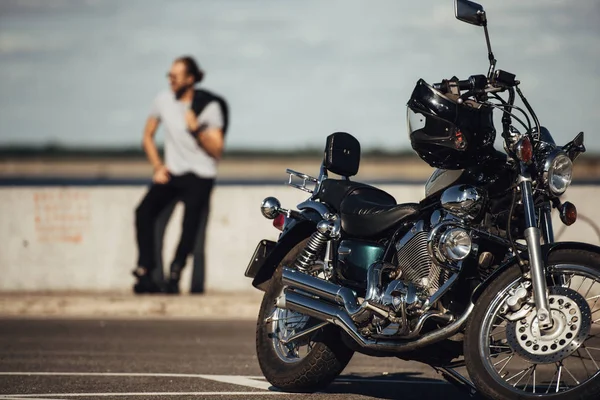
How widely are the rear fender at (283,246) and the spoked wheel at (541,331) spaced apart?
5.67ft

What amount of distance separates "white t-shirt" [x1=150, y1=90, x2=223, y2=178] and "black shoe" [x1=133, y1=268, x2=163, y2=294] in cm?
103

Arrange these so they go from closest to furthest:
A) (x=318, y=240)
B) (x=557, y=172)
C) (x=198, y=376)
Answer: (x=557, y=172), (x=318, y=240), (x=198, y=376)

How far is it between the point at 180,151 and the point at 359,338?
239 inches

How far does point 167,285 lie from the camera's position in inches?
471

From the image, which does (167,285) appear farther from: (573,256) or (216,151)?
(573,256)

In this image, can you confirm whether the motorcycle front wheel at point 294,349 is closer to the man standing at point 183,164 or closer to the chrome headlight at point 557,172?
the chrome headlight at point 557,172

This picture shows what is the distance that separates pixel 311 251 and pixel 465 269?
1.30 meters

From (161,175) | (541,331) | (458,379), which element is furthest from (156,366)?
(161,175)

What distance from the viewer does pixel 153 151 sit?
1243 centimetres

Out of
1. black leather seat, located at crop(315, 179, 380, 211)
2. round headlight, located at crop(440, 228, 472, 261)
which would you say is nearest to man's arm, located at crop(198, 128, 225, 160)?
black leather seat, located at crop(315, 179, 380, 211)

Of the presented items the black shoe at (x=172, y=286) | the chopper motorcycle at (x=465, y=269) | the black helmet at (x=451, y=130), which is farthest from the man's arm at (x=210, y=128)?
the black helmet at (x=451, y=130)

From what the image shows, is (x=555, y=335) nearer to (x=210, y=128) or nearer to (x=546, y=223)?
(x=546, y=223)

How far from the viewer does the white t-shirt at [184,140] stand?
472 inches

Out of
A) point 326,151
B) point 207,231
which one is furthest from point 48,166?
point 326,151
